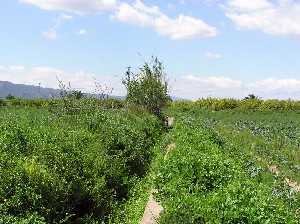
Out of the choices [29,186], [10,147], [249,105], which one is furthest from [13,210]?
[249,105]

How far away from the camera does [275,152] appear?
26.6m

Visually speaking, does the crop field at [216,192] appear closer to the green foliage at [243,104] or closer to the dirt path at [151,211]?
the dirt path at [151,211]

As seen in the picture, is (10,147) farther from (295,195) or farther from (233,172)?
(295,195)

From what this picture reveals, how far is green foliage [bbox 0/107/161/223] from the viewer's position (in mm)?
12016

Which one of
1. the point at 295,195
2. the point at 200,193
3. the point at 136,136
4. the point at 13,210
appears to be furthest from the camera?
the point at 136,136

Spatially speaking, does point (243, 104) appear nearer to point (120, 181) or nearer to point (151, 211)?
point (120, 181)

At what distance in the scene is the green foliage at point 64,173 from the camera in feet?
39.4

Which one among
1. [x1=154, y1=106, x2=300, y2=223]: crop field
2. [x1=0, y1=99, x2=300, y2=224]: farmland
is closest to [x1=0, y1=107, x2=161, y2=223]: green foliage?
[x1=0, y1=99, x2=300, y2=224]: farmland

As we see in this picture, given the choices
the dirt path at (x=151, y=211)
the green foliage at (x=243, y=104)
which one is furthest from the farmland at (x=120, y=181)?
the green foliage at (x=243, y=104)

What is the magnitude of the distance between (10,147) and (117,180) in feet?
13.5

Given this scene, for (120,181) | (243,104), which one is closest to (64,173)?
(120,181)

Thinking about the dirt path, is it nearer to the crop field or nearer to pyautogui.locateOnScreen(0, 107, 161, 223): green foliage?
the crop field

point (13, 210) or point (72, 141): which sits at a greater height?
point (72, 141)

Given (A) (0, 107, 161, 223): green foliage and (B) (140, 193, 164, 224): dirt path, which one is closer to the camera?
(A) (0, 107, 161, 223): green foliage
